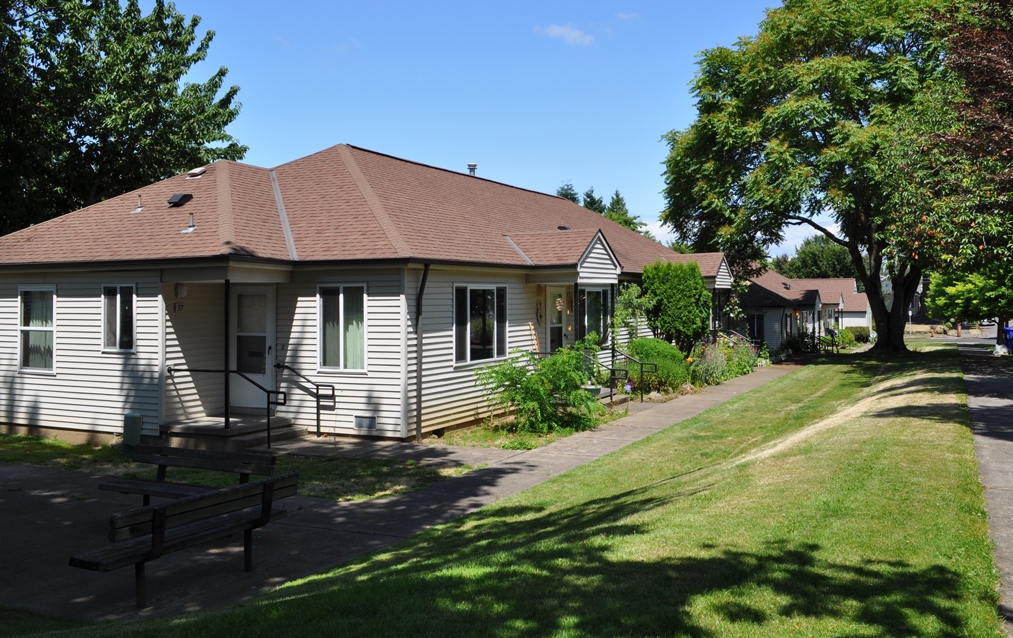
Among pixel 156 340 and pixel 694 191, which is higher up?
pixel 694 191

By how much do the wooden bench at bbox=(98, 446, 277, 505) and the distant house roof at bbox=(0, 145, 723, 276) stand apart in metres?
5.31

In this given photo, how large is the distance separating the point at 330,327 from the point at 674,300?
13.3 meters

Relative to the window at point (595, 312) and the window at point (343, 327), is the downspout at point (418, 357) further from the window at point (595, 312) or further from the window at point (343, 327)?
the window at point (595, 312)

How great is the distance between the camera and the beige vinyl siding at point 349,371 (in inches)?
603

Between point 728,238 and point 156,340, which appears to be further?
point 728,238

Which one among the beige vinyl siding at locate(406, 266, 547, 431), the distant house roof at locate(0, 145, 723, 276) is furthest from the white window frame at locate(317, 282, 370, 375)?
the beige vinyl siding at locate(406, 266, 547, 431)

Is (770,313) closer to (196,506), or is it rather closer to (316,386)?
(316,386)

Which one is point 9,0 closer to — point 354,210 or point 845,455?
point 354,210

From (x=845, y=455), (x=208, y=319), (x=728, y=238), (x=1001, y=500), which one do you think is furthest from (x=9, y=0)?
(x=728, y=238)

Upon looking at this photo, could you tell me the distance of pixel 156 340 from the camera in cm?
1532

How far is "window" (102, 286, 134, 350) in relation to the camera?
15609mm

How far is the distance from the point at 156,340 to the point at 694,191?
26.3 metres

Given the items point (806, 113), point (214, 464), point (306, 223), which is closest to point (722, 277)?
point (806, 113)

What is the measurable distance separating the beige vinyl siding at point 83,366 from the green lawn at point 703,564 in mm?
8457
